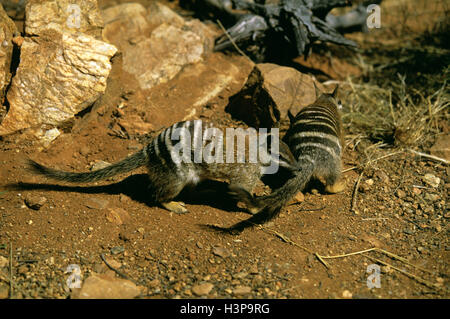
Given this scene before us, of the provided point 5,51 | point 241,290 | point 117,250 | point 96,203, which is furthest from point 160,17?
point 241,290

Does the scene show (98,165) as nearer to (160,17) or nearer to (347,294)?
(160,17)

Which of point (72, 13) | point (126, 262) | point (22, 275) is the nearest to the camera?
point (22, 275)

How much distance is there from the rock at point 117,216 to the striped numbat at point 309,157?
117 cm

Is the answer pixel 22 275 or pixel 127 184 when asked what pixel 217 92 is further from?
pixel 22 275

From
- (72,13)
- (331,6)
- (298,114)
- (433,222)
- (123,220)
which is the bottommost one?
(433,222)

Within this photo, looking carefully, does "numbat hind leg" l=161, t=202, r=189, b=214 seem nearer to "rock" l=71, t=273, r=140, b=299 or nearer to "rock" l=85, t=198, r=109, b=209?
"rock" l=85, t=198, r=109, b=209

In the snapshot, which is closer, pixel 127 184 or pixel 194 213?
pixel 194 213

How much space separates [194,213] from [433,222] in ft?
8.56

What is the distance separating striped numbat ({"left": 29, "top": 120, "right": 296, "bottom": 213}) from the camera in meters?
3.75

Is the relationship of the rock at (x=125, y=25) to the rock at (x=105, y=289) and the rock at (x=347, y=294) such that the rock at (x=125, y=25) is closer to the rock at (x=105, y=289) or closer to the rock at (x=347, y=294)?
the rock at (x=105, y=289)

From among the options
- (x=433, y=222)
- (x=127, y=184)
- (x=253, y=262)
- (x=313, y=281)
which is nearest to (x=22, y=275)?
(x=127, y=184)

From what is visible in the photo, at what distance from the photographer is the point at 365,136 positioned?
17.1 ft

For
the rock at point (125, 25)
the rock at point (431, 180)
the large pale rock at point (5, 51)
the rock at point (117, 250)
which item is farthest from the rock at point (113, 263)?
the rock at point (431, 180)

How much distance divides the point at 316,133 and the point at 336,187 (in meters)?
0.68
